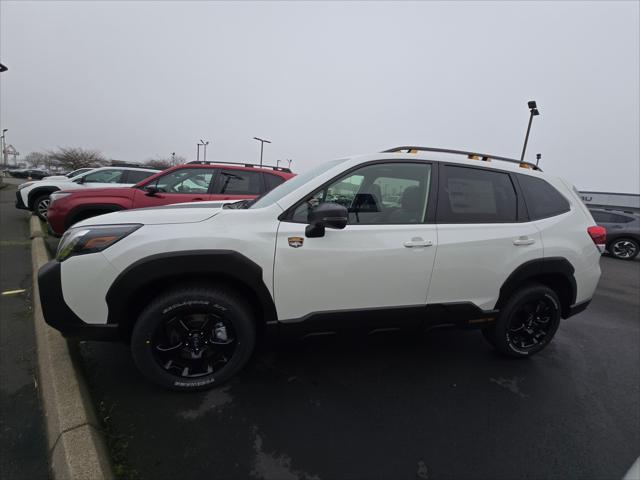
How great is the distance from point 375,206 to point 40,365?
2.87m

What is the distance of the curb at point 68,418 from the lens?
160cm

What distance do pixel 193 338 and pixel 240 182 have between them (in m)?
4.11

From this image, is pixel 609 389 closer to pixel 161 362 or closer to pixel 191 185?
pixel 161 362

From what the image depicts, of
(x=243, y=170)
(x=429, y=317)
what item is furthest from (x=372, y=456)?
(x=243, y=170)

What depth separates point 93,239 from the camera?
6.75 ft

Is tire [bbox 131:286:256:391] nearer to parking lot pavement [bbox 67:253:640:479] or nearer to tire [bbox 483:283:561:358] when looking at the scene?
parking lot pavement [bbox 67:253:640:479]

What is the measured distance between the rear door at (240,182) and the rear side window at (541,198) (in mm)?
4204

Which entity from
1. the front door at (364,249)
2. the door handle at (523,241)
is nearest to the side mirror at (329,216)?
the front door at (364,249)

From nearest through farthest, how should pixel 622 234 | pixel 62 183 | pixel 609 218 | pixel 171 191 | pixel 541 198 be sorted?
pixel 541 198 → pixel 171 191 → pixel 62 183 → pixel 622 234 → pixel 609 218

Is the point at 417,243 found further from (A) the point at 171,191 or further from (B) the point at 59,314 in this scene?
(A) the point at 171,191

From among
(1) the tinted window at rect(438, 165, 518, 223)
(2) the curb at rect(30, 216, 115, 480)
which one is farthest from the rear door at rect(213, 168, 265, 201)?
(1) the tinted window at rect(438, 165, 518, 223)

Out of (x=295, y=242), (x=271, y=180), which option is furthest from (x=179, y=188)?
(x=295, y=242)

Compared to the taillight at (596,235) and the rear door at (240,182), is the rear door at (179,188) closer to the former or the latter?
the rear door at (240,182)

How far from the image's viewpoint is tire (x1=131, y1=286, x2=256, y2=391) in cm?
212
